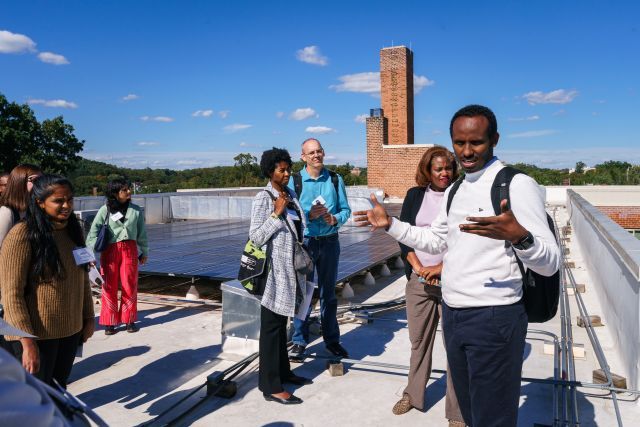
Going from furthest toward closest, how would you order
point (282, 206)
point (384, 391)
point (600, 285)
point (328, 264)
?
point (600, 285) < point (328, 264) < point (384, 391) < point (282, 206)

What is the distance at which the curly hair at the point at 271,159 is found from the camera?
11.4ft

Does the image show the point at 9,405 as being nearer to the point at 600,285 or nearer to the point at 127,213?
the point at 127,213

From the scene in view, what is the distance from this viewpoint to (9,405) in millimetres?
854

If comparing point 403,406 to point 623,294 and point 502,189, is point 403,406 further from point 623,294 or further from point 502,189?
point 623,294

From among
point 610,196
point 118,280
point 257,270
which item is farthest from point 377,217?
point 610,196

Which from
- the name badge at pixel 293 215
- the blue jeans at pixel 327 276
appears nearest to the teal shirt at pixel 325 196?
the blue jeans at pixel 327 276

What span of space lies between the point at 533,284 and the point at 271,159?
2034mm

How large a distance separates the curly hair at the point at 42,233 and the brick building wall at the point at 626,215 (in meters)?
23.1

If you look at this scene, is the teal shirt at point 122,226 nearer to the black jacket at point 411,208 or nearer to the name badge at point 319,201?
the name badge at point 319,201

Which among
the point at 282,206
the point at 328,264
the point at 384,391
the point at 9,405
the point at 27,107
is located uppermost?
the point at 27,107

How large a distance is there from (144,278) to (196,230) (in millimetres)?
3761

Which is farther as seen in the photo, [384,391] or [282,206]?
[384,391]

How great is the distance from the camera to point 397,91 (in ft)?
70.4

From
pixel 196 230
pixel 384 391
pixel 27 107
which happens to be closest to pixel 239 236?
pixel 196 230
